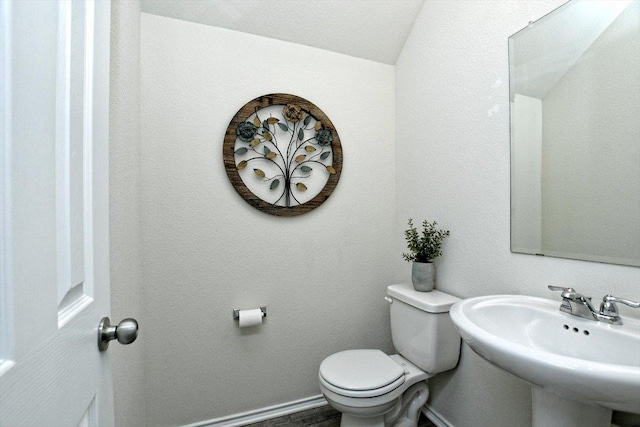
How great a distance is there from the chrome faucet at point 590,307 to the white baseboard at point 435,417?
101 centimetres

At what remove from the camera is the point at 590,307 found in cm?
87

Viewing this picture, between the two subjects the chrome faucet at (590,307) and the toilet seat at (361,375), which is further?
the toilet seat at (361,375)

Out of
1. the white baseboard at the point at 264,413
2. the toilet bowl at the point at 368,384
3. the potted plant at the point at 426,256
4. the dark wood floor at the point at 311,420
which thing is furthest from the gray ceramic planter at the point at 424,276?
the white baseboard at the point at 264,413

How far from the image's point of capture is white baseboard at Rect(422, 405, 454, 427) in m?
1.52

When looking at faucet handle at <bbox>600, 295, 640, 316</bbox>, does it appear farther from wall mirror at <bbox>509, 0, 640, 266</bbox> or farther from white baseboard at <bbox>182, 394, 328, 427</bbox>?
white baseboard at <bbox>182, 394, 328, 427</bbox>

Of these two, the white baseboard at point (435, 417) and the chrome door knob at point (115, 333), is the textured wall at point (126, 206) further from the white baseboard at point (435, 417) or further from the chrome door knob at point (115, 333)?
the white baseboard at point (435, 417)

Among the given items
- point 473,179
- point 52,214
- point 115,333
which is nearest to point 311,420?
point 115,333

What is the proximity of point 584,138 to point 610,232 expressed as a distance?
0.34 meters

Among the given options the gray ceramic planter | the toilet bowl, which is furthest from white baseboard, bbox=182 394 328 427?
the gray ceramic planter

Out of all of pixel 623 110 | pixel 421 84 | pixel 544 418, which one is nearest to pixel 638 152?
pixel 623 110

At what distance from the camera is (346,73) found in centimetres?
183

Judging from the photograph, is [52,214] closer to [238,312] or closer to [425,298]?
[238,312]

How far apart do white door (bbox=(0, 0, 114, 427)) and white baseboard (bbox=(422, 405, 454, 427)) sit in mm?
1624

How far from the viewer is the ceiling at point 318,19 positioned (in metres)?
1.49
